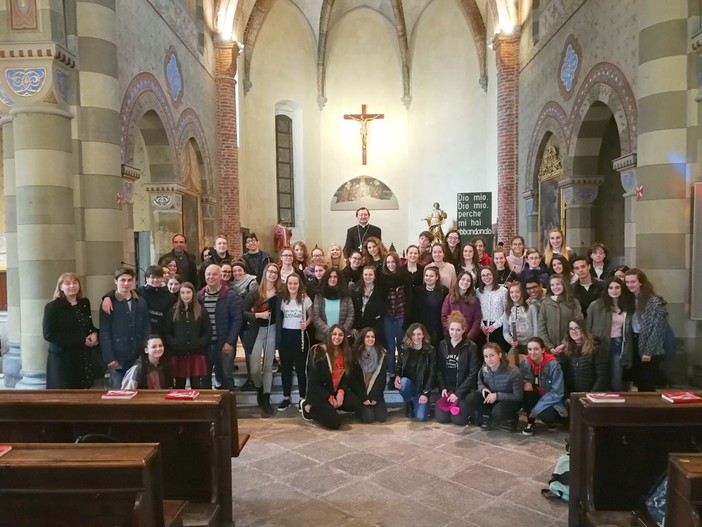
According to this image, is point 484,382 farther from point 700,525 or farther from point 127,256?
point 127,256

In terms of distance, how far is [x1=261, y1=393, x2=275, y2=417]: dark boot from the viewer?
5.77 meters

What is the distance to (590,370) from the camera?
530 cm

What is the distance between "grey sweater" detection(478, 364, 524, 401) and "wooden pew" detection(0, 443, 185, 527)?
3.68 m

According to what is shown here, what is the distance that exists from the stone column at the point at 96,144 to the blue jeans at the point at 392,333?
3.46m

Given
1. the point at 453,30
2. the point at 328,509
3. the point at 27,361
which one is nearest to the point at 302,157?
the point at 453,30

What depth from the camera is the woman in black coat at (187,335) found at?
5332 millimetres

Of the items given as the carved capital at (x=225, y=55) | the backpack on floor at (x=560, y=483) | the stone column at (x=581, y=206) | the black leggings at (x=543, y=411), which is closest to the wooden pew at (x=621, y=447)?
the backpack on floor at (x=560, y=483)

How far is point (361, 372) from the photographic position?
562 centimetres

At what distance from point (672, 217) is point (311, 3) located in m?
12.7

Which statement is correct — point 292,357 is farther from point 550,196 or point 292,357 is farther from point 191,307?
point 550,196

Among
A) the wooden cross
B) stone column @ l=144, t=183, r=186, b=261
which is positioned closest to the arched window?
the wooden cross

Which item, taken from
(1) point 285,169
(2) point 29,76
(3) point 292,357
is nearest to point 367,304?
(3) point 292,357

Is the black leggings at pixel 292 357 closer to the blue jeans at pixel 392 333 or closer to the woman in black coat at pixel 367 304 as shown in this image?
the woman in black coat at pixel 367 304

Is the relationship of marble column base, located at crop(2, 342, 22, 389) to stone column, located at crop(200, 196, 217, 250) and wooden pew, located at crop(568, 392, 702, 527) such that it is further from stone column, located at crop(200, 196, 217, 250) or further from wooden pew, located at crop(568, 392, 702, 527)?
wooden pew, located at crop(568, 392, 702, 527)
